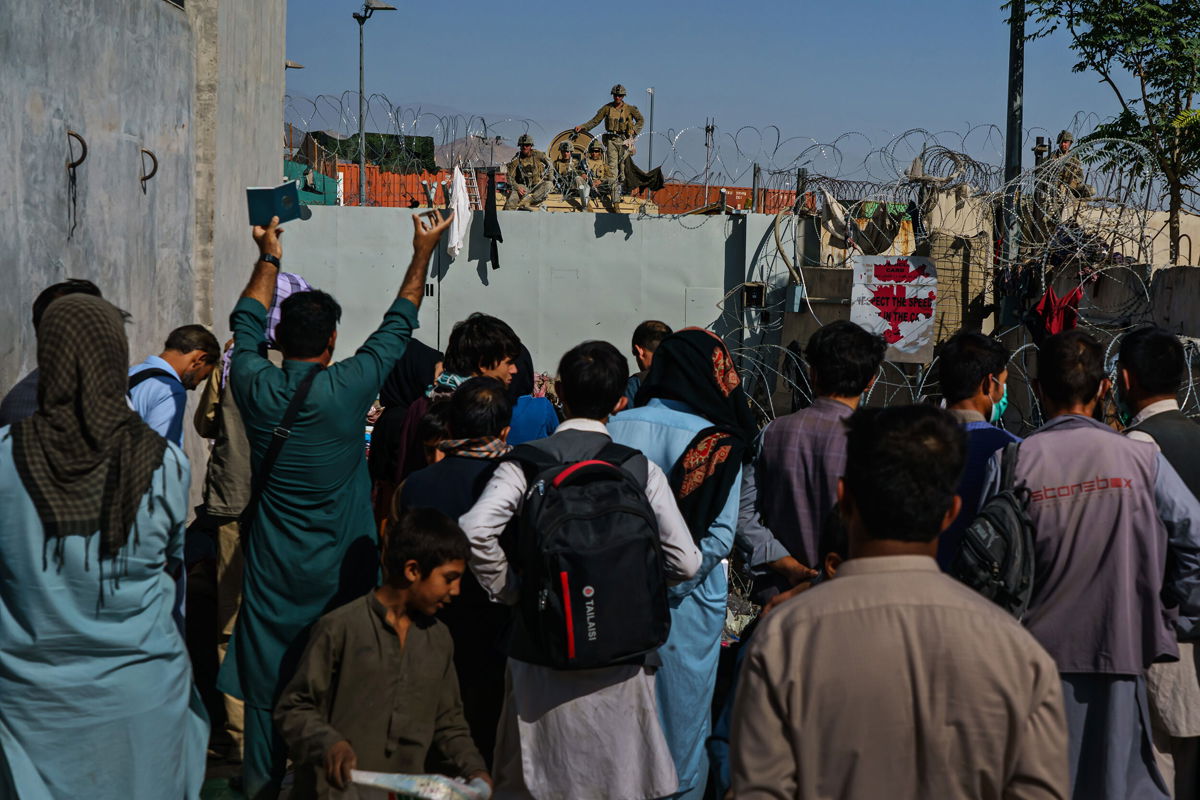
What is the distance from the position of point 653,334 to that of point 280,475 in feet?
8.46

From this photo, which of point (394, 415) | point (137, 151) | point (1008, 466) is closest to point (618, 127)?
point (137, 151)

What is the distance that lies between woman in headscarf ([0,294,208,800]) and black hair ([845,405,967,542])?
1.65 meters

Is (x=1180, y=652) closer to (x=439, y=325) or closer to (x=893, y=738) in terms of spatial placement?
(x=893, y=738)

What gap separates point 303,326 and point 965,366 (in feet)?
7.02

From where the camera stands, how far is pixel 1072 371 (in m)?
3.37

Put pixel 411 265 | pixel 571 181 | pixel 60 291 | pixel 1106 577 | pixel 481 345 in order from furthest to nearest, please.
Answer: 1. pixel 571 181
2. pixel 481 345
3. pixel 60 291
4. pixel 411 265
5. pixel 1106 577

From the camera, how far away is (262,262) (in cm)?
357

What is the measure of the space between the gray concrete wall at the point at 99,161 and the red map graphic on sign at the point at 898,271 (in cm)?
620

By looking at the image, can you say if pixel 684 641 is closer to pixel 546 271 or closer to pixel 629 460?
pixel 629 460

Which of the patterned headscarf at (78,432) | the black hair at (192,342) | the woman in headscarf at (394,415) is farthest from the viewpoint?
the woman in headscarf at (394,415)

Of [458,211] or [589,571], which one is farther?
[458,211]

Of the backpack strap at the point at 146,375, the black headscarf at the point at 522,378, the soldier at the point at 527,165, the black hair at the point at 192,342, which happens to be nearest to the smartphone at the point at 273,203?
the backpack strap at the point at 146,375

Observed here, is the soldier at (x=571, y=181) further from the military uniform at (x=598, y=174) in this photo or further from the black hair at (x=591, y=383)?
the black hair at (x=591, y=383)

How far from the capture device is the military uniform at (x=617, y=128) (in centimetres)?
1608
